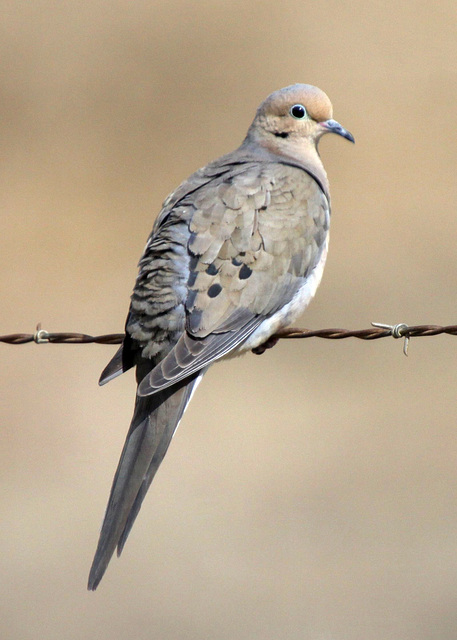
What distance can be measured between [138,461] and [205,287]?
27.8 inches

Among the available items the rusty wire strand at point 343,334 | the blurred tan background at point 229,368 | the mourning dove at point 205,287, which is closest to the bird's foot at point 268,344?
the mourning dove at point 205,287

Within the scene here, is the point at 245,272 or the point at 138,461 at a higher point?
the point at 245,272

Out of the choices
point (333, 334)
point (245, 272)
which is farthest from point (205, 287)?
point (333, 334)

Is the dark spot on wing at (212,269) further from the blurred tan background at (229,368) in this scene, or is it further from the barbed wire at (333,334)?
the blurred tan background at (229,368)

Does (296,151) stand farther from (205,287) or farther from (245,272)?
(205,287)

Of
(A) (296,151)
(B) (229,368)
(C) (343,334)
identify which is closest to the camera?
(C) (343,334)

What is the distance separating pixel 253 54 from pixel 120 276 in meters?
3.16

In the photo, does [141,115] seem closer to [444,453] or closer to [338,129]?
[444,453]

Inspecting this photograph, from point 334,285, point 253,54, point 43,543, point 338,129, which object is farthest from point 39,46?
point 338,129

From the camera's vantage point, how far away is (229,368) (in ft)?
31.4

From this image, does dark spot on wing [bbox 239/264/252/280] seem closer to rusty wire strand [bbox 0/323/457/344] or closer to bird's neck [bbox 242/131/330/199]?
rusty wire strand [bbox 0/323/457/344]

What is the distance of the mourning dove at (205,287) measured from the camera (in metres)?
4.16

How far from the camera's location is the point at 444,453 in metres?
8.60

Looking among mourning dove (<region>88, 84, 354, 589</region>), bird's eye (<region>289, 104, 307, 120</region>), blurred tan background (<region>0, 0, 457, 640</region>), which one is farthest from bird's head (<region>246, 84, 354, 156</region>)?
blurred tan background (<region>0, 0, 457, 640</region>)
